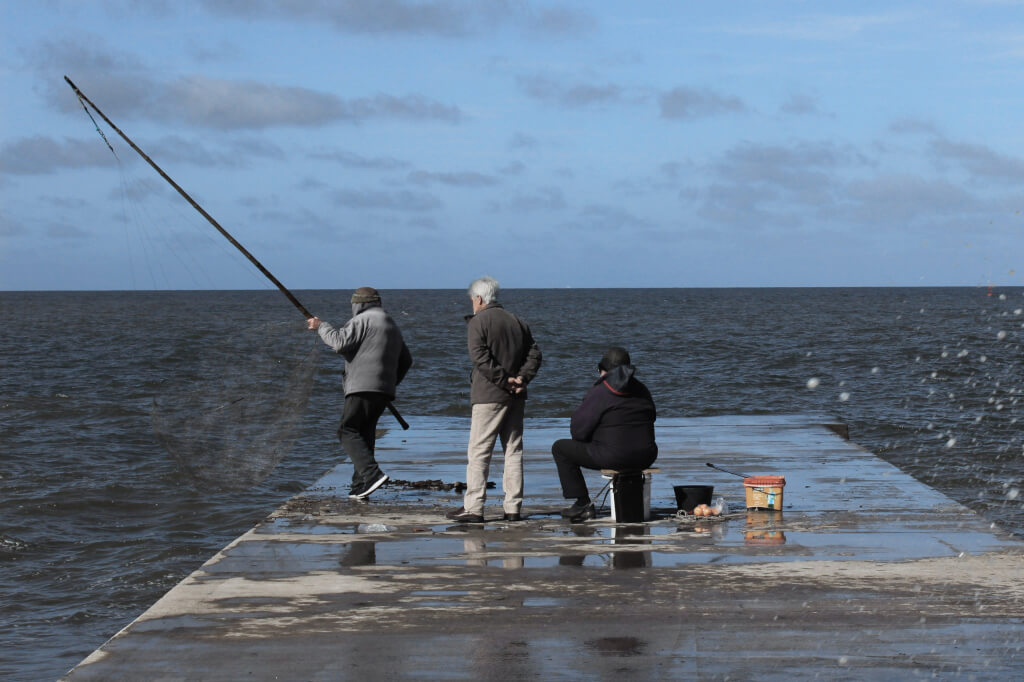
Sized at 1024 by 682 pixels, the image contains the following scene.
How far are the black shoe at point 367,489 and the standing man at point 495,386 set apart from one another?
1026 millimetres

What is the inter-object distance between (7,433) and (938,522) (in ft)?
62.7

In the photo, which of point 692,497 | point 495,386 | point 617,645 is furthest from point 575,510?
point 617,645

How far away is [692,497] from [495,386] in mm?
1858

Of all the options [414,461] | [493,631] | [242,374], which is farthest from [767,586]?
[414,461]

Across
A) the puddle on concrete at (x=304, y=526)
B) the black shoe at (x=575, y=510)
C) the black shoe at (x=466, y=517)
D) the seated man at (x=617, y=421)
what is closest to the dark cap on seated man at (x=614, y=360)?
the seated man at (x=617, y=421)

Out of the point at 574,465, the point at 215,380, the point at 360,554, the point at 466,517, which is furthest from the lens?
the point at 215,380

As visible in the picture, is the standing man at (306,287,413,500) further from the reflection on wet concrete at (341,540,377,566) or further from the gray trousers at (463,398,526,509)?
the reflection on wet concrete at (341,540,377,566)

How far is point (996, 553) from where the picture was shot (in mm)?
7875

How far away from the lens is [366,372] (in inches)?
395

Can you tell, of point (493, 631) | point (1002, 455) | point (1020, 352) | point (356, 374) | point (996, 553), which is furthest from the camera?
point (1020, 352)

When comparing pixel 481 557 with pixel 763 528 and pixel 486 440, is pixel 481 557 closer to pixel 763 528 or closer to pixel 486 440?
pixel 486 440

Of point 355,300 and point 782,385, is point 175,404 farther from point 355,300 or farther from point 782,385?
point 782,385

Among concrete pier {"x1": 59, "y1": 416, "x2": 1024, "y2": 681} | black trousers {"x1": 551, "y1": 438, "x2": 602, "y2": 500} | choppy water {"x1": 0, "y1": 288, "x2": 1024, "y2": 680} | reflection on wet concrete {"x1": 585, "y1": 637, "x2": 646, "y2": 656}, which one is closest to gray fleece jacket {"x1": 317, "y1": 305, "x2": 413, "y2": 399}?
concrete pier {"x1": 59, "y1": 416, "x2": 1024, "y2": 681}

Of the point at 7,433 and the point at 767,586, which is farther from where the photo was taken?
the point at 7,433
